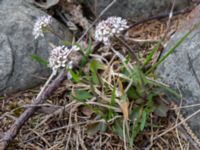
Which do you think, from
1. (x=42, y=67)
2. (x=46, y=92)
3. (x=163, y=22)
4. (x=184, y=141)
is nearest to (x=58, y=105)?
(x=46, y=92)

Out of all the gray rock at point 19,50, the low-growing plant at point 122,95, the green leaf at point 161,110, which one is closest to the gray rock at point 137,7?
the gray rock at point 19,50

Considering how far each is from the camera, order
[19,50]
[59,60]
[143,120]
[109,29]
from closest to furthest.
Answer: [109,29] < [59,60] < [143,120] < [19,50]

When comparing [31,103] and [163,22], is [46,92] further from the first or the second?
[163,22]

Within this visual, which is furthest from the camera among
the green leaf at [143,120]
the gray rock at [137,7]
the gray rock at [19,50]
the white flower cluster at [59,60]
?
the gray rock at [137,7]

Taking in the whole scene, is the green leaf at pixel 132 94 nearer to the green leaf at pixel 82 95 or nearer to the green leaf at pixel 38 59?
the green leaf at pixel 82 95

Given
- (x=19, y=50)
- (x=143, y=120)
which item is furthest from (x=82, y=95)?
(x=19, y=50)

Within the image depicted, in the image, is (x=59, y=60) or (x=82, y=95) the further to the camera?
(x=82, y=95)

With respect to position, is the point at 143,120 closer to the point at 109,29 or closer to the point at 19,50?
the point at 109,29
